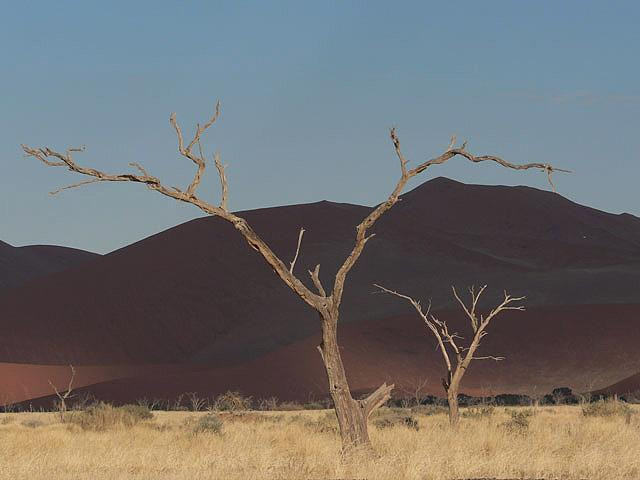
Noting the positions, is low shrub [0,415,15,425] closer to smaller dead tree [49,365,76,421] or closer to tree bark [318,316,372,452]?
smaller dead tree [49,365,76,421]

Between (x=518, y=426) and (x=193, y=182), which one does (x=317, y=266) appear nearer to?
(x=193, y=182)

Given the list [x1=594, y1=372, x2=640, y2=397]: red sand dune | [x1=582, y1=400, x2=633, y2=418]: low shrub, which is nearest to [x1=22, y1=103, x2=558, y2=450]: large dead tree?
[x1=582, y1=400, x2=633, y2=418]: low shrub

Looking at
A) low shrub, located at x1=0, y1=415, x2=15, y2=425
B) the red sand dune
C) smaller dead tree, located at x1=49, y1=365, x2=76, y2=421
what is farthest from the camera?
the red sand dune

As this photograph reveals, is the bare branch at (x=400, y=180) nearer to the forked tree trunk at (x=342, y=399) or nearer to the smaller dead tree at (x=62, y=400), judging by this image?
the forked tree trunk at (x=342, y=399)

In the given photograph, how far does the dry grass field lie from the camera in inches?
528

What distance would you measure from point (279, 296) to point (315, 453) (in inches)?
2384

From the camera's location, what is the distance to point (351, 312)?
229 feet

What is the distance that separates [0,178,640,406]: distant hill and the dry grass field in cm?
2933

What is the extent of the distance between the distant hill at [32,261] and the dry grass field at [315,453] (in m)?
92.1

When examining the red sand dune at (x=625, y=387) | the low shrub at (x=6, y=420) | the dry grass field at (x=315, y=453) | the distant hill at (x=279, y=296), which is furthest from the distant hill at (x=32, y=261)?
the dry grass field at (x=315, y=453)

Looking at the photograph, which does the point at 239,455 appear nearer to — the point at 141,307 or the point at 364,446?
the point at 364,446

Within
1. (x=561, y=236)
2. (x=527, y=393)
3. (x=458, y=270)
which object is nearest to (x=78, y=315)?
(x=458, y=270)

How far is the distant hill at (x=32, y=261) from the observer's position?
385ft

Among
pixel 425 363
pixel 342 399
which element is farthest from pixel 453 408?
pixel 425 363
